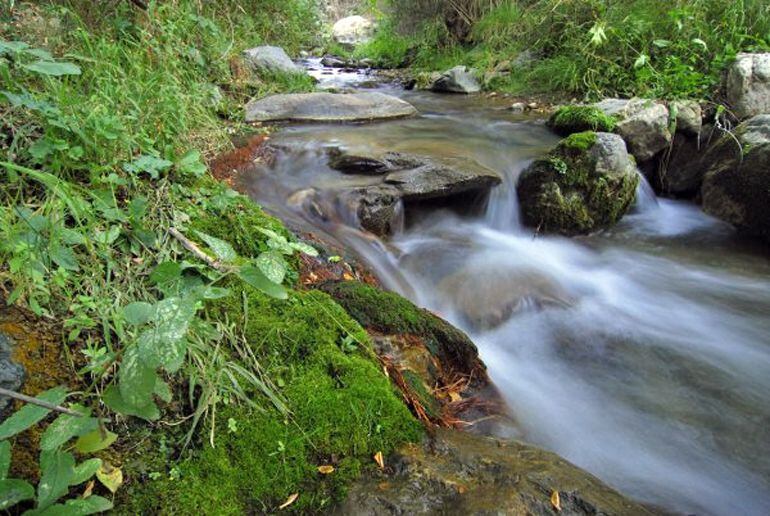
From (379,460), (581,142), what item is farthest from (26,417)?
(581,142)

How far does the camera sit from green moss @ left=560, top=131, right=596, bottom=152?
14.7 ft

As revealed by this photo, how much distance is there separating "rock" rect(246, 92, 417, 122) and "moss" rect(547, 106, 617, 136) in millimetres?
2054

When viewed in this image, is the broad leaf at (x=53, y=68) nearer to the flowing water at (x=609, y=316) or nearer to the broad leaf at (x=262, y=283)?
the broad leaf at (x=262, y=283)

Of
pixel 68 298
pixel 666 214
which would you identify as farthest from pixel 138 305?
pixel 666 214

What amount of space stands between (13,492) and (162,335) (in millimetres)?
427

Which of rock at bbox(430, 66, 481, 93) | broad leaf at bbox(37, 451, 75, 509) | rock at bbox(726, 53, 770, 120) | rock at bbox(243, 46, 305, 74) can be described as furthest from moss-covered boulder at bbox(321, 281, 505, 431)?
rock at bbox(430, 66, 481, 93)

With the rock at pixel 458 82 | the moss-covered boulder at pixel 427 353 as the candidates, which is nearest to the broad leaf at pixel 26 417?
the moss-covered boulder at pixel 427 353

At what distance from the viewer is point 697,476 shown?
221cm

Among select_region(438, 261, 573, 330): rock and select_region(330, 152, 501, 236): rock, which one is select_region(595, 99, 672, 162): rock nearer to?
select_region(330, 152, 501, 236): rock

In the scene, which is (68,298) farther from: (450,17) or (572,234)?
(450,17)

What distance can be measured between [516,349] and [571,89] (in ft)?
20.2

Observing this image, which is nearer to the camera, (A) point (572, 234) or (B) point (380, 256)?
(B) point (380, 256)

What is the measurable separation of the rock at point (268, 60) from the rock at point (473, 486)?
6.63 m

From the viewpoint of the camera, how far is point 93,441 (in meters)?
1.23
